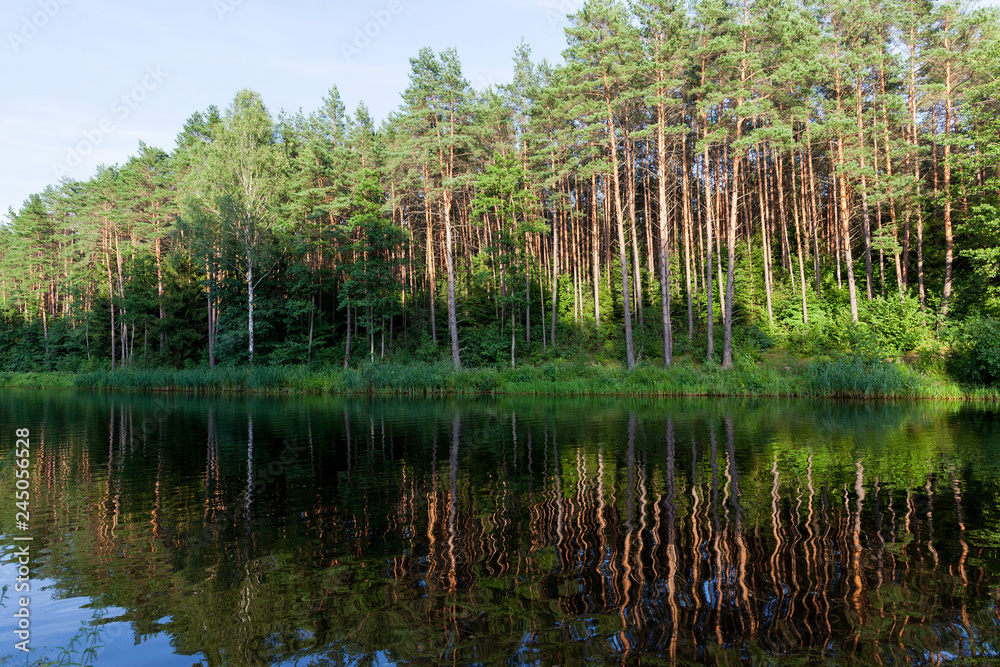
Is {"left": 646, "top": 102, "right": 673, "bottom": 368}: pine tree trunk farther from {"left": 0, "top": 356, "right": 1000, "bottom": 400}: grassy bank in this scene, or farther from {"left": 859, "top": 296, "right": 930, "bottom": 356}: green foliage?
{"left": 859, "top": 296, "right": 930, "bottom": 356}: green foliage

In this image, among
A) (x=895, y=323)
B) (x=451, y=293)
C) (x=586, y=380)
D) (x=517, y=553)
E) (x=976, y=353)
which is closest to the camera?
(x=517, y=553)

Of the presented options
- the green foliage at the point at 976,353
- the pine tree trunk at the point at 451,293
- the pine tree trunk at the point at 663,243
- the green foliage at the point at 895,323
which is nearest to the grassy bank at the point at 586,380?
the green foliage at the point at 976,353

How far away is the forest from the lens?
98.4 feet

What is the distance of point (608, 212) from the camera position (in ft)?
138

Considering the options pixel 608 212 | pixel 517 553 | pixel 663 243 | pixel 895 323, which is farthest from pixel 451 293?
pixel 517 553

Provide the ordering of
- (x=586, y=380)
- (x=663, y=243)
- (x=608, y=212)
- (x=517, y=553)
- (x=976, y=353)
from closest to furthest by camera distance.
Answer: (x=517, y=553) < (x=976, y=353) < (x=586, y=380) < (x=663, y=243) < (x=608, y=212)

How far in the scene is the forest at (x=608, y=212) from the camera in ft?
98.4

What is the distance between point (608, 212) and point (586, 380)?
679 inches

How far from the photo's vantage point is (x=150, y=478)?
1148cm

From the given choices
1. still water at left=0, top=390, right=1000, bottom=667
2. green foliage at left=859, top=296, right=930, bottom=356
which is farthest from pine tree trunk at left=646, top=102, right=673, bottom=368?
still water at left=0, top=390, right=1000, bottom=667

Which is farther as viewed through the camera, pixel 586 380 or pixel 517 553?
pixel 586 380

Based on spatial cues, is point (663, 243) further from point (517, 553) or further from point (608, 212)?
point (517, 553)

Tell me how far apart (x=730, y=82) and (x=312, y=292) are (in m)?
32.6

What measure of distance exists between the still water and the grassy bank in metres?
11.4
